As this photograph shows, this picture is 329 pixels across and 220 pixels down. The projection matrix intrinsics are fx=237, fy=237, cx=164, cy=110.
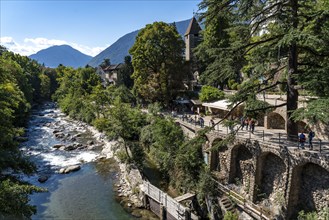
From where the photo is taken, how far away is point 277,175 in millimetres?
14195

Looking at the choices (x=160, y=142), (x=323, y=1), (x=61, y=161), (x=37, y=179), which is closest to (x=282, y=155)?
(x=160, y=142)

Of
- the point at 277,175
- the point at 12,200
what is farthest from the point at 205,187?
the point at 12,200

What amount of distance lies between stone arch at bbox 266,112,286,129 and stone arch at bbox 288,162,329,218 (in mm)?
7657

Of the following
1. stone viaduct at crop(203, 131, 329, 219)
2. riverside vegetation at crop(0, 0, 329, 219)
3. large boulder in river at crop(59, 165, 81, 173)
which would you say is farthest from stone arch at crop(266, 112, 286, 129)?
large boulder in river at crop(59, 165, 81, 173)

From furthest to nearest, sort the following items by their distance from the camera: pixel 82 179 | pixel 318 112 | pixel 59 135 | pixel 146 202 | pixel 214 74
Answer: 1. pixel 59 135
2. pixel 82 179
3. pixel 146 202
4. pixel 214 74
5. pixel 318 112

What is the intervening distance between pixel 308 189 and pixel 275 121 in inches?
328

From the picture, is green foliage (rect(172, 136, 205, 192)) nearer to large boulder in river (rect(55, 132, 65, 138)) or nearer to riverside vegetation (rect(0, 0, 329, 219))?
riverside vegetation (rect(0, 0, 329, 219))

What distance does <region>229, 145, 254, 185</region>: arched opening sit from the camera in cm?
1605

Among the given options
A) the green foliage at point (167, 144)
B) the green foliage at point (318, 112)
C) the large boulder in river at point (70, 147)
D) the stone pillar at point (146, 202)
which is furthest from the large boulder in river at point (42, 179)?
the green foliage at point (318, 112)

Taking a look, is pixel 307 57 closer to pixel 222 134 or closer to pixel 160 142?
pixel 222 134

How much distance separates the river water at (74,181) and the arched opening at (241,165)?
7.92 metres

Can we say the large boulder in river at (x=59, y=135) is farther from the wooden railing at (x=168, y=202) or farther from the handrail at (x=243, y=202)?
the handrail at (x=243, y=202)

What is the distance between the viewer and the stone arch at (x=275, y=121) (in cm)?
2011

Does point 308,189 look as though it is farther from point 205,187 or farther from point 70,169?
point 70,169
